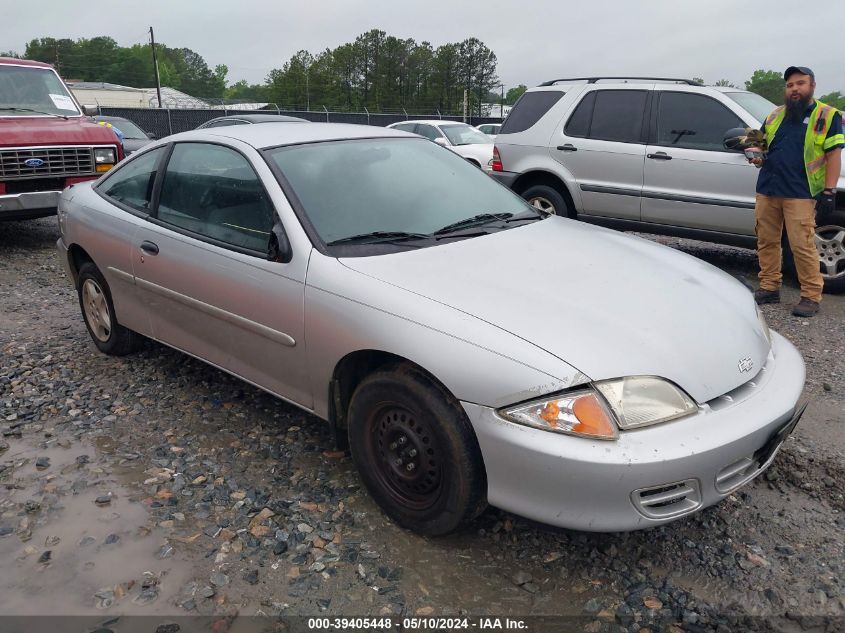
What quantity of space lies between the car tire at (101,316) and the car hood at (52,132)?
3574 millimetres

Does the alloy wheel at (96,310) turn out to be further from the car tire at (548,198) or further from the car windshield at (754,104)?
the car windshield at (754,104)

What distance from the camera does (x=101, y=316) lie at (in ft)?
15.3

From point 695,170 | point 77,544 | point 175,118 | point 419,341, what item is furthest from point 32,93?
point 175,118

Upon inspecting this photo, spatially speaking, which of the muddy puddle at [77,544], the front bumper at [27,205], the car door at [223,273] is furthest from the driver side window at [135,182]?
the front bumper at [27,205]

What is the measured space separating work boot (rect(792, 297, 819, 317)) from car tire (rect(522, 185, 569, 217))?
2547 millimetres

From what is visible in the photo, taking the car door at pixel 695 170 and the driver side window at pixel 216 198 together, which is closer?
the driver side window at pixel 216 198

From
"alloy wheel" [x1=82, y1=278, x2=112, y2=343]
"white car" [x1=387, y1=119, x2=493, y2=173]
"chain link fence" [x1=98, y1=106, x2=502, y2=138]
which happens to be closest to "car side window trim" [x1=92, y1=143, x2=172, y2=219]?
"alloy wheel" [x1=82, y1=278, x2=112, y2=343]

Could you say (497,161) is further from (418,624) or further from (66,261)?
(418,624)

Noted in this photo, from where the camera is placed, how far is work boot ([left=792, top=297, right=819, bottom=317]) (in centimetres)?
557

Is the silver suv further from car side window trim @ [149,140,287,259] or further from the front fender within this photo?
the front fender

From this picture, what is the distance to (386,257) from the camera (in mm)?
3014

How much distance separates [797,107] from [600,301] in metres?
3.81

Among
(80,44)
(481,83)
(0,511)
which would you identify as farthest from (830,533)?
(80,44)

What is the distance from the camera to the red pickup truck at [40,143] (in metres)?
7.40
